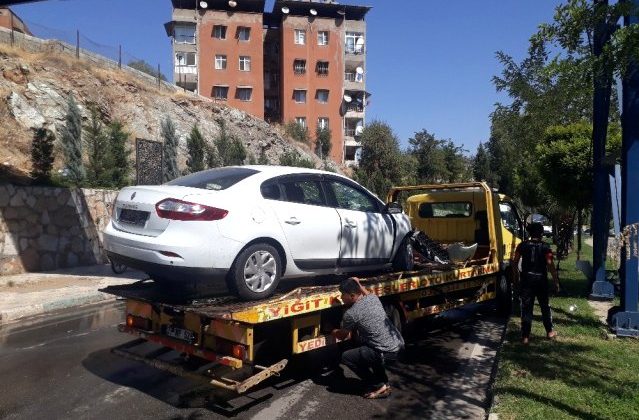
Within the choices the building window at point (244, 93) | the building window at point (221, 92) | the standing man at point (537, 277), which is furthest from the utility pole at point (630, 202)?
the building window at point (221, 92)

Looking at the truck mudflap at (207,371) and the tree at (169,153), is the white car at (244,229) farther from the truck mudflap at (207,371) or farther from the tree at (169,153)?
the tree at (169,153)

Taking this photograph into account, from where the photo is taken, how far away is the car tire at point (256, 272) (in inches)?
202

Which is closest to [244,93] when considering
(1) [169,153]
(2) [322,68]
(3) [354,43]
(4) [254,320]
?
(2) [322,68]

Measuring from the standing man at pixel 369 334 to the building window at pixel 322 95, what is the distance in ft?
155

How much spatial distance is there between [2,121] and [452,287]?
22.8 meters

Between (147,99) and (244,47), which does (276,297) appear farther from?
(244,47)

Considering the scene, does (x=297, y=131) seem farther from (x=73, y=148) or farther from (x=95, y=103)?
(x=73, y=148)

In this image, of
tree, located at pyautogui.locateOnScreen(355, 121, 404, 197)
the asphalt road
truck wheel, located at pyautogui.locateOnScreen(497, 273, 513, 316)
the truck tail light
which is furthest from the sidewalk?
tree, located at pyautogui.locateOnScreen(355, 121, 404, 197)

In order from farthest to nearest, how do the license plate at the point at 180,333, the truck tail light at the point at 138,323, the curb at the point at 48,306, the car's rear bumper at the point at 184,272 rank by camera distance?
the curb at the point at 48,306, the truck tail light at the point at 138,323, the license plate at the point at 180,333, the car's rear bumper at the point at 184,272

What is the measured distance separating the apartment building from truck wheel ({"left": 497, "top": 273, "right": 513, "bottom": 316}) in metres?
39.0

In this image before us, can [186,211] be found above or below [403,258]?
above

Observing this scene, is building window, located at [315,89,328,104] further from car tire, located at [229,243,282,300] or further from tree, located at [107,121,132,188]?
car tire, located at [229,243,282,300]

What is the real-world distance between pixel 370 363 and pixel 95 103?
94.2ft

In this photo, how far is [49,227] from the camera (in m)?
13.4
